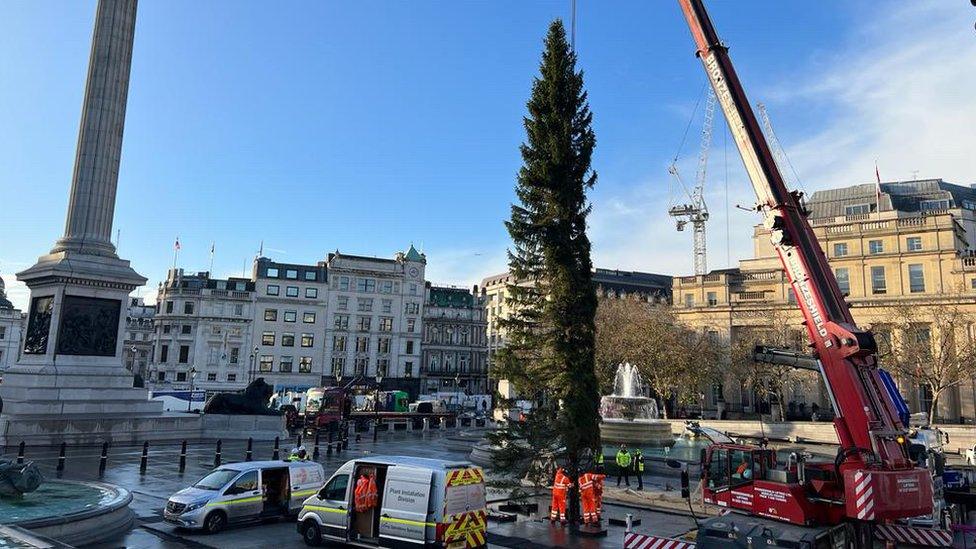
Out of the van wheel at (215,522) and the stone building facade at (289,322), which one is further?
the stone building facade at (289,322)

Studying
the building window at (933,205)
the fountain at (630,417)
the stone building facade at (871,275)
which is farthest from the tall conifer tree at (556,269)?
the building window at (933,205)

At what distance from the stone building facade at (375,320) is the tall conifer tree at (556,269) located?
7094cm

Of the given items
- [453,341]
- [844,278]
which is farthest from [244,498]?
[453,341]

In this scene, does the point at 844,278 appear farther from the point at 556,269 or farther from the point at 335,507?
the point at 335,507

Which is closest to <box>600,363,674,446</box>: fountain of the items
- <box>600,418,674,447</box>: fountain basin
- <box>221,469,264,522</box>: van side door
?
<box>600,418,674,447</box>: fountain basin

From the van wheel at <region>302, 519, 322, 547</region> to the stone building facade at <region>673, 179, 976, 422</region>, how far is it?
5015cm

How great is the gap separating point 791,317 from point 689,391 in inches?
498

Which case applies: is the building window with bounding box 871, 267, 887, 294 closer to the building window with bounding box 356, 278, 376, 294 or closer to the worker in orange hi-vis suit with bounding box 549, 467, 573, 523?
the worker in orange hi-vis suit with bounding box 549, 467, 573, 523

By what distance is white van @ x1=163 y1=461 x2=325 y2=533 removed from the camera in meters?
14.6

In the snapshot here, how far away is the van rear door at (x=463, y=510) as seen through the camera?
12.1 metres

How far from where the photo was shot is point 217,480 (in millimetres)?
15453

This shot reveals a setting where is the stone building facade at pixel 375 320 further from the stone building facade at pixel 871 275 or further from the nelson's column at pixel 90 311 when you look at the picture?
the nelson's column at pixel 90 311

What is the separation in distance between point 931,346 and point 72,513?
179ft

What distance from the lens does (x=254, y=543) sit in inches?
547
